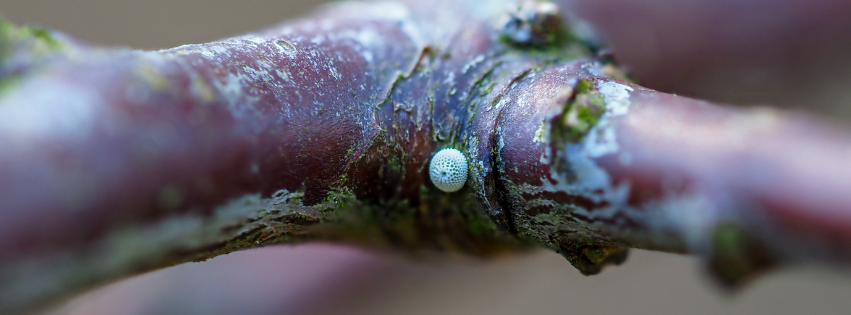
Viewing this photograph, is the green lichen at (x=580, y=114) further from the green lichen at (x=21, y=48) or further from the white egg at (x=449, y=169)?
the green lichen at (x=21, y=48)

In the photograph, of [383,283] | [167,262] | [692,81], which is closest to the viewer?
[167,262]

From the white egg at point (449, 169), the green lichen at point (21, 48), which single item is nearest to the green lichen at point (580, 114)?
the white egg at point (449, 169)

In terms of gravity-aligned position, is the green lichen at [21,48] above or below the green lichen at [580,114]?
above

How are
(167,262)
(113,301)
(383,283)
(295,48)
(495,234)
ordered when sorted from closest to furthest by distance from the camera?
(167,262) → (295,48) → (495,234) → (113,301) → (383,283)

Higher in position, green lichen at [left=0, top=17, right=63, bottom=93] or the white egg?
green lichen at [left=0, top=17, right=63, bottom=93]

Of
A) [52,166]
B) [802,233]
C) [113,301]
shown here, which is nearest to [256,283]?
[113,301]

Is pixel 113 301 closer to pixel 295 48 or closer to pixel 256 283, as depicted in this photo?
pixel 256 283

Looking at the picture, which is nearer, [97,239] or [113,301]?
[97,239]

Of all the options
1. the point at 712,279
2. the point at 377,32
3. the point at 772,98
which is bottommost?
the point at 712,279

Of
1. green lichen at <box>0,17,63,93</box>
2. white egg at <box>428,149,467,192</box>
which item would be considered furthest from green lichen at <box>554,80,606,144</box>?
green lichen at <box>0,17,63,93</box>

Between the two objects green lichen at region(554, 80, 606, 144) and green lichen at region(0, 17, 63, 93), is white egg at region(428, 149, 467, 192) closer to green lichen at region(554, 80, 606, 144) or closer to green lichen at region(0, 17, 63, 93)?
green lichen at region(554, 80, 606, 144)

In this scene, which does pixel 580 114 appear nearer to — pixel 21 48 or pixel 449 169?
pixel 449 169
